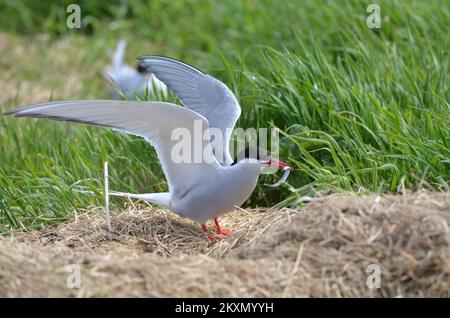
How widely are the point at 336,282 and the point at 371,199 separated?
1.25ft

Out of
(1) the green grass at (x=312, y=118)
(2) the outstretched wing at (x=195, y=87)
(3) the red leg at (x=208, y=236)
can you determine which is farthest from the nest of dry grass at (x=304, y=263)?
(2) the outstretched wing at (x=195, y=87)

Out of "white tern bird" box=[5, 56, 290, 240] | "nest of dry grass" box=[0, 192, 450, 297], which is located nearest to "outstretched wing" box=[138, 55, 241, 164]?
"white tern bird" box=[5, 56, 290, 240]

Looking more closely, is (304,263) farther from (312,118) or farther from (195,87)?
(312,118)

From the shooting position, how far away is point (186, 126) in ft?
11.7

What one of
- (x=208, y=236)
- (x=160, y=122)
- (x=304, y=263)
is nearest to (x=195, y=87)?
(x=160, y=122)

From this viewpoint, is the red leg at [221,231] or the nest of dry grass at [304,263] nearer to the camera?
the nest of dry grass at [304,263]

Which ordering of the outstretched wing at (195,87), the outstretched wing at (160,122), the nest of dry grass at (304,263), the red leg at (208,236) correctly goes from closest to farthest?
the nest of dry grass at (304,263) → the outstretched wing at (160,122) → the red leg at (208,236) → the outstretched wing at (195,87)

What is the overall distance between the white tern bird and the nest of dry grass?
0.48 meters

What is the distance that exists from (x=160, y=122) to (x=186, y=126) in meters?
0.11

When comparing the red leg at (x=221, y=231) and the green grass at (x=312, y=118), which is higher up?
the green grass at (x=312, y=118)

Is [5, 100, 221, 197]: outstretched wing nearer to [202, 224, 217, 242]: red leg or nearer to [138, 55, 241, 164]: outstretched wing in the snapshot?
[202, 224, 217, 242]: red leg

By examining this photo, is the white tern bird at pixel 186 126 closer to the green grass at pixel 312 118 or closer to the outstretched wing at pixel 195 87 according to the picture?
the outstretched wing at pixel 195 87

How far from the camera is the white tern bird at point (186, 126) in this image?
351 cm

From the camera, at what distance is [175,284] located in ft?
9.78
